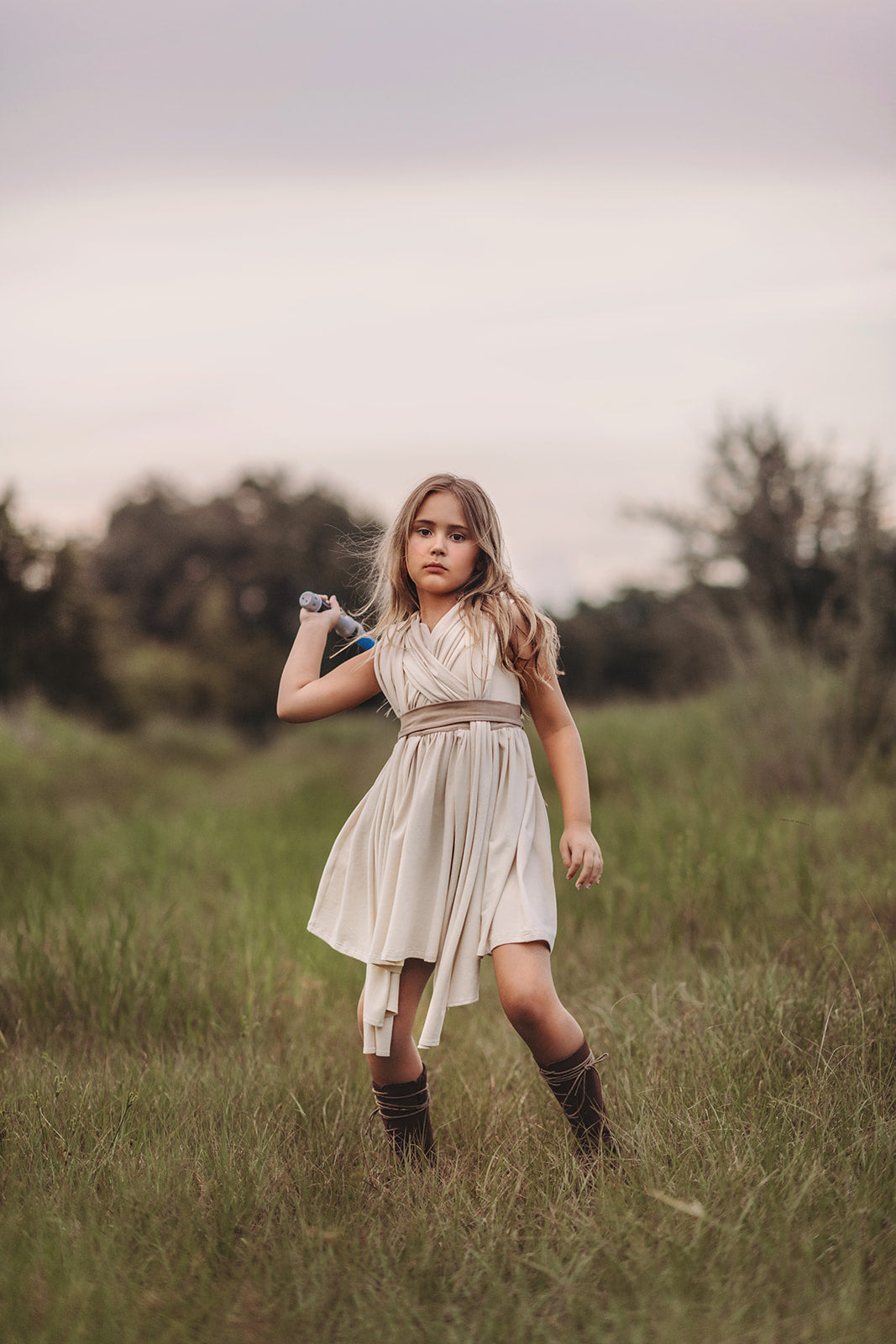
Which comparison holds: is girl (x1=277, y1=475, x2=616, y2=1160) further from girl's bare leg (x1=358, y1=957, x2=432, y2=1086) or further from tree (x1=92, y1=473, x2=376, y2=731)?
tree (x1=92, y1=473, x2=376, y2=731)

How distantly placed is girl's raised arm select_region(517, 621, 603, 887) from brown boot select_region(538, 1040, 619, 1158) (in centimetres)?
41

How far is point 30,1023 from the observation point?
3.54 meters

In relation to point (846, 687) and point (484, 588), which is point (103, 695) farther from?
point (484, 588)

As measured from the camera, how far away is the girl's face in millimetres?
2697

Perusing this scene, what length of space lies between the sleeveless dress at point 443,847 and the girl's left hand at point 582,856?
0.20 ft

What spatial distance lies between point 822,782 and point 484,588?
4.09 metres

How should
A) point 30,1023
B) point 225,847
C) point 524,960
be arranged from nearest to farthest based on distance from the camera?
point 524,960 < point 30,1023 < point 225,847

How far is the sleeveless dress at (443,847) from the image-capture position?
246 centimetres

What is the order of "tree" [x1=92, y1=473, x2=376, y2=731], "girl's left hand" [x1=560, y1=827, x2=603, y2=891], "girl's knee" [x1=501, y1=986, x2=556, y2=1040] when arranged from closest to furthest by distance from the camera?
"girl's knee" [x1=501, y1=986, x2=556, y2=1040] → "girl's left hand" [x1=560, y1=827, x2=603, y2=891] → "tree" [x1=92, y1=473, x2=376, y2=731]

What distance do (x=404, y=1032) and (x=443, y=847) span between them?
1.55 ft

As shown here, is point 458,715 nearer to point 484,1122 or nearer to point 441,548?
point 441,548

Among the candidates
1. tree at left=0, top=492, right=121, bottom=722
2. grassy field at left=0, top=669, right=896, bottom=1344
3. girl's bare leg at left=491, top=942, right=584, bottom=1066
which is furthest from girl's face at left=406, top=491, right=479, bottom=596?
tree at left=0, top=492, right=121, bottom=722

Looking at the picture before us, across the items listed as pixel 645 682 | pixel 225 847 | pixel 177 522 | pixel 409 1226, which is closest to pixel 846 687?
pixel 225 847

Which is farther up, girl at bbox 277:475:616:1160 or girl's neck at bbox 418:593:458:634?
girl's neck at bbox 418:593:458:634
